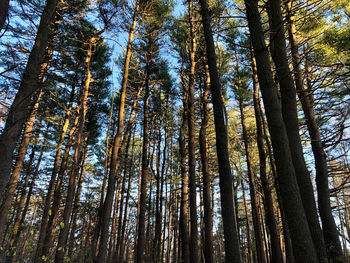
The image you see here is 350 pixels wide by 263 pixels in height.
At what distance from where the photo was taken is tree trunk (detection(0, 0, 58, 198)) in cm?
339

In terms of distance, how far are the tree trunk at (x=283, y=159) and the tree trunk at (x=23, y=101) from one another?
→ 3.30m

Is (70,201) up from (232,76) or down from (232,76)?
down

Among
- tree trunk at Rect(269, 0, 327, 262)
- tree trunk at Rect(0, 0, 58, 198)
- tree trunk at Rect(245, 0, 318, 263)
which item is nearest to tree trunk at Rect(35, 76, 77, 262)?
tree trunk at Rect(0, 0, 58, 198)

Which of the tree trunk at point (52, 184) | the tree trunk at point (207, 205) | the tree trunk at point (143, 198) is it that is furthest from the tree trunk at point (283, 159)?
the tree trunk at point (52, 184)

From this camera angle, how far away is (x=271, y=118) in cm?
300

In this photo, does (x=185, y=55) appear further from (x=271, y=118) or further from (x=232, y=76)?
(x=271, y=118)

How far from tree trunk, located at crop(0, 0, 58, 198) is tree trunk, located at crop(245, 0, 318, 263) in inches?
130

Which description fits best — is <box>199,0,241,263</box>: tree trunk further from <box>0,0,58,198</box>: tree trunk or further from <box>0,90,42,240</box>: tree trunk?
<box>0,90,42,240</box>: tree trunk

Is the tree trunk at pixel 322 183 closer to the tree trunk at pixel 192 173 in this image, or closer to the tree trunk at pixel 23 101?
the tree trunk at pixel 192 173

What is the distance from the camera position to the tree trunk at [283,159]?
2.36 m

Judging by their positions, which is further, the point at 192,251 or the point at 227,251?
the point at 192,251

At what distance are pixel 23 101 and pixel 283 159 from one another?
4022 mm

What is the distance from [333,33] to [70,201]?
28.4ft

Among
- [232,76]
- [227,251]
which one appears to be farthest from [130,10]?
[227,251]
